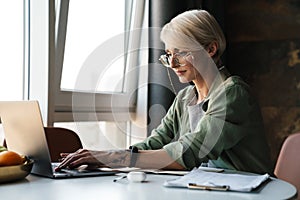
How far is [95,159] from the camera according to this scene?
66.3 inches

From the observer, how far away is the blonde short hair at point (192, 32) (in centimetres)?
194

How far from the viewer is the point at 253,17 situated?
3.65 metres

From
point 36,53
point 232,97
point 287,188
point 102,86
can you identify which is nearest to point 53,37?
point 36,53

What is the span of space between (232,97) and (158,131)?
18.5 inches

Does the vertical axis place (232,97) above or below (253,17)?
below

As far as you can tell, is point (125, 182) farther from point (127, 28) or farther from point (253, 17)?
point (253, 17)

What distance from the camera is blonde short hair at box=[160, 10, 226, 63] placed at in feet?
6.36

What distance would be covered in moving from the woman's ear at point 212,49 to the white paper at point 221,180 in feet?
2.09

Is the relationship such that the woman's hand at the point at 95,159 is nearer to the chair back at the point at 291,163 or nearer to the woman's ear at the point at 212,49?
the woman's ear at the point at 212,49

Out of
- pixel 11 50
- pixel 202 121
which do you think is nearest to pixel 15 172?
pixel 202 121

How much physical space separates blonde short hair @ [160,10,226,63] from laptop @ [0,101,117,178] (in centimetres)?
61

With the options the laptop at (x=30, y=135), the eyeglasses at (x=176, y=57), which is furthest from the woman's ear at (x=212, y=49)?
the laptop at (x=30, y=135)

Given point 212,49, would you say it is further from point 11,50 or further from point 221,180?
point 11,50

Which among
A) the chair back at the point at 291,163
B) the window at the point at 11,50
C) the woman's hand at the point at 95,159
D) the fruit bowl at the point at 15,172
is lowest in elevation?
the chair back at the point at 291,163
